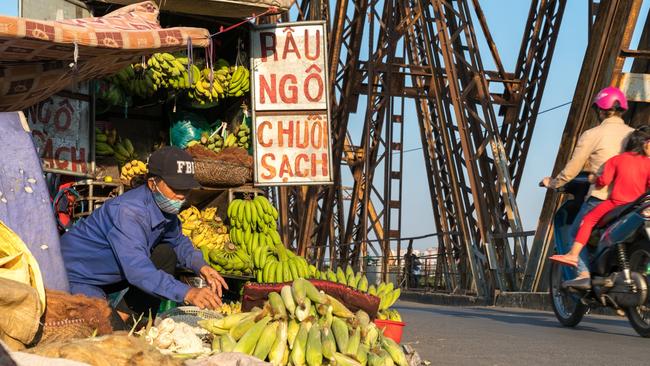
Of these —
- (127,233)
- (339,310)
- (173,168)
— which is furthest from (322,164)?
(339,310)

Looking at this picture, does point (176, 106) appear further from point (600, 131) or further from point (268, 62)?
point (600, 131)

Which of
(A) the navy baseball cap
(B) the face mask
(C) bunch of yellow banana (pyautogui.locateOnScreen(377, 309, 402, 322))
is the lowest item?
(C) bunch of yellow banana (pyautogui.locateOnScreen(377, 309, 402, 322))

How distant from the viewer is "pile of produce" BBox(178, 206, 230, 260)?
1039cm

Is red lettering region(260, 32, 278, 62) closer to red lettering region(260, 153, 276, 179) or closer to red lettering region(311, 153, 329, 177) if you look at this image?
red lettering region(260, 153, 276, 179)

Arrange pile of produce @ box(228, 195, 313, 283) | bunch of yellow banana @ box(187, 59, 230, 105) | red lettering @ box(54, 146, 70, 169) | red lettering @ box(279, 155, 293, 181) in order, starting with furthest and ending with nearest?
red lettering @ box(279, 155, 293, 181), bunch of yellow banana @ box(187, 59, 230, 105), pile of produce @ box(228, 195, 313, 283), red lettering @ box(54, 146, 70, 169)

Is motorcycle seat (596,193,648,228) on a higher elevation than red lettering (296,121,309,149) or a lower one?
lower

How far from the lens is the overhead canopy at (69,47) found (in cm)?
751

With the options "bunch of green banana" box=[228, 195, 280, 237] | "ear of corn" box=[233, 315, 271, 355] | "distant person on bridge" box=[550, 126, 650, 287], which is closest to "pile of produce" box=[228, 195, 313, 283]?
"bunch of green banana" box=[228, 195, 280, 237]

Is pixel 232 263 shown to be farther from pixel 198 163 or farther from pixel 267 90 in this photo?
pixel 267 90

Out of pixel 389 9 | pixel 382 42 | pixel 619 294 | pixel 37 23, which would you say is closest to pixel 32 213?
pixel 37 23

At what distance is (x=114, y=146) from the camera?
1120 centimetres

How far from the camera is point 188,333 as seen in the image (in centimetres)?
504

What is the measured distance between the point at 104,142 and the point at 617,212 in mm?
5352

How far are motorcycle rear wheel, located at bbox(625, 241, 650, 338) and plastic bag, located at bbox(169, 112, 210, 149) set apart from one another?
4.87 meters
